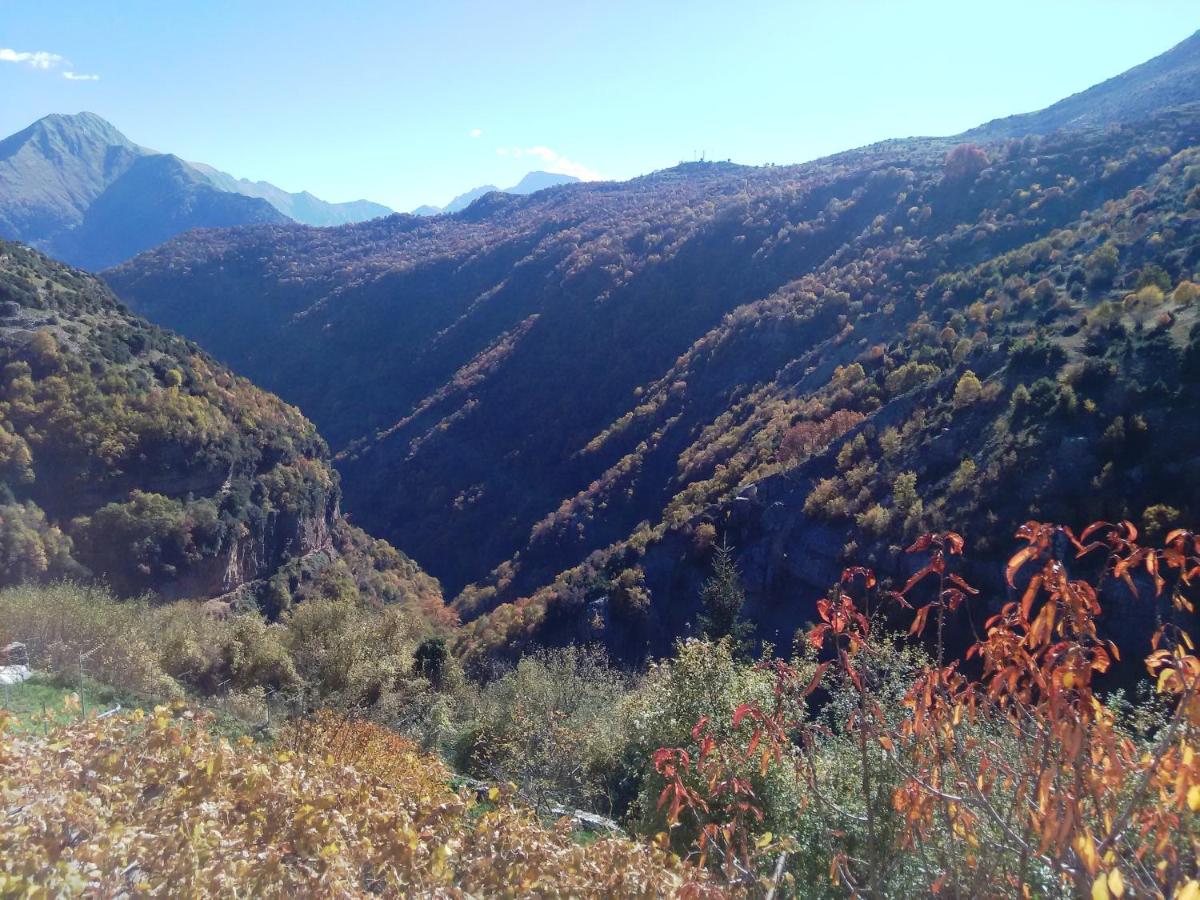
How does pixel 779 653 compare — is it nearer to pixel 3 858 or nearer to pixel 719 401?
pixel 3 858

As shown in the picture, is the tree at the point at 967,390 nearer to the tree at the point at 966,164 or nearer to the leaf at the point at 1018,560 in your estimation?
the leaf at the point at 1018,560

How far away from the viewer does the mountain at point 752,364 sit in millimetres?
22188

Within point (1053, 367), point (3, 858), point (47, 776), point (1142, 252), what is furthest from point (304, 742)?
point (1142, 252)

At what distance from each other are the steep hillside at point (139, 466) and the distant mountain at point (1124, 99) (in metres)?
68.7

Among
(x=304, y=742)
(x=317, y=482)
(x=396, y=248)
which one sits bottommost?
(x=317, y=482)

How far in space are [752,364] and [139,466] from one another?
3562 centimetres

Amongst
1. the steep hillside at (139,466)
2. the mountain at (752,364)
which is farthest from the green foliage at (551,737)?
the steep hillside at (139,466)

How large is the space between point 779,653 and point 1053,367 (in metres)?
13.4

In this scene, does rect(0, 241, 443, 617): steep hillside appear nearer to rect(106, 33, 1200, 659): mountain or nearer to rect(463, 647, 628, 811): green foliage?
rect(106, 33, 1200, 659): mountain

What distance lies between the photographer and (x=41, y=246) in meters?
167

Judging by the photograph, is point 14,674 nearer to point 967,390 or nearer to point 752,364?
point 967,390

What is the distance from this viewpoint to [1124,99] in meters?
69.8

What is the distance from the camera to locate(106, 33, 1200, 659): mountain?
22.2 m

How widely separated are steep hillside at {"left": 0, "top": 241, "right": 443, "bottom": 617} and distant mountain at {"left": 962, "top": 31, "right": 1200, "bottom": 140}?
68.7m
